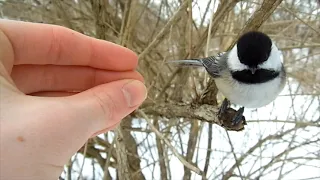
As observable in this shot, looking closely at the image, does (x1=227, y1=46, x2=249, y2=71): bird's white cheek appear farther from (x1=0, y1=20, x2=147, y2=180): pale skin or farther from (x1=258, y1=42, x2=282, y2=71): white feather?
(x1=0, y1=20, x2=147, y2=180): pale skin

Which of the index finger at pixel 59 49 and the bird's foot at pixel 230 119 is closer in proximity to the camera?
the index finger at pixel 59 49

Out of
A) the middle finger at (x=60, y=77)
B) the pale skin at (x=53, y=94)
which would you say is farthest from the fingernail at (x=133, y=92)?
the middle finger at (x=60, y=77)

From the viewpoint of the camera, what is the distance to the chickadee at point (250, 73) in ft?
3.22

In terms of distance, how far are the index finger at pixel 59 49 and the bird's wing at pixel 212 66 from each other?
30 cm

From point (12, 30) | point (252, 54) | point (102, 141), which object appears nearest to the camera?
point (12, 30)

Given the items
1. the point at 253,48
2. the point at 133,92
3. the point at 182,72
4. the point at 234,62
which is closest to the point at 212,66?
the point at 234,62

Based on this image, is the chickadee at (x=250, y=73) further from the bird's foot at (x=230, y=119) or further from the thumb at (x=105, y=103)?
the thumb at (x=105, y=103)

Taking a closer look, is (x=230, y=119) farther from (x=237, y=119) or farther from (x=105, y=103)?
(x=105, y=103)

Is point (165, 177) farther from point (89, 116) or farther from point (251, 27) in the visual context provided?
point (89, 116)

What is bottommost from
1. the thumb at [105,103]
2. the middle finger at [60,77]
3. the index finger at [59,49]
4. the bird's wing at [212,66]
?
the thumb at [105,103]

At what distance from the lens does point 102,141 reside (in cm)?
171

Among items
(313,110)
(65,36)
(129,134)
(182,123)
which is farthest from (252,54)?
(313,110)

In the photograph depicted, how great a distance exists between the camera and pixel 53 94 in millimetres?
935

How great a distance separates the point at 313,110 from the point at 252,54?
2.99 ft
